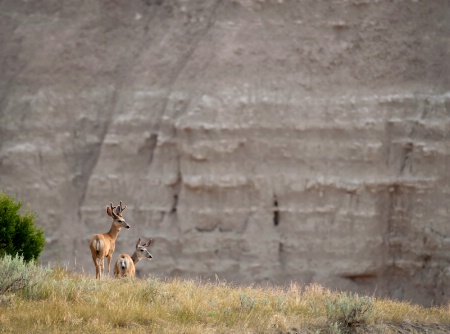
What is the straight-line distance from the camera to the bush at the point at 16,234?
49.5ft

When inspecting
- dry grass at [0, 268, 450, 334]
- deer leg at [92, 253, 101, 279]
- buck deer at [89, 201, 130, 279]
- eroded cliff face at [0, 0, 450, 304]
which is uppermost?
eroded cliff face at [0, 0, 450, 304]

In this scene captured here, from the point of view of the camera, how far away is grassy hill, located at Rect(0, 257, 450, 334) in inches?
442

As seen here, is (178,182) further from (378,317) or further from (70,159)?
(378,317)

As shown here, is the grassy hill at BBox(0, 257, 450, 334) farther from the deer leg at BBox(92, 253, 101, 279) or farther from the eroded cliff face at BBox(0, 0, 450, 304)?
the eroded cliff face at BBox(0, 0, 450, 304)

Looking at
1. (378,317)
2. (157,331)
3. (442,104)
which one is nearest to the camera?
(157,331)

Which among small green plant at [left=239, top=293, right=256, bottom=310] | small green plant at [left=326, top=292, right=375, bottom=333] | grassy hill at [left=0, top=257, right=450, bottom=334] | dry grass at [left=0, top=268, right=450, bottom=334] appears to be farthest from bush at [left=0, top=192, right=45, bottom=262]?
small green plant at [left=326, top=292, right=375, bottom=333]

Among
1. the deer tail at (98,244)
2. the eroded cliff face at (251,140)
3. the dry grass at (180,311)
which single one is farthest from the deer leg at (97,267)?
the eroded cliff face at (251,140)

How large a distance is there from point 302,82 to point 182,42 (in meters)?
4.09

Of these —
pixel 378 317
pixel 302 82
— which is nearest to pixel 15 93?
pixel 302 82

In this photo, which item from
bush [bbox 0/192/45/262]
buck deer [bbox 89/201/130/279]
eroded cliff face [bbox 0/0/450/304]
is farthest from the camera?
eroded cliff face [bbox 0/0/450/304]

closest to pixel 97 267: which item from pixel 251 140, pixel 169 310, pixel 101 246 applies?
pixel 101 246

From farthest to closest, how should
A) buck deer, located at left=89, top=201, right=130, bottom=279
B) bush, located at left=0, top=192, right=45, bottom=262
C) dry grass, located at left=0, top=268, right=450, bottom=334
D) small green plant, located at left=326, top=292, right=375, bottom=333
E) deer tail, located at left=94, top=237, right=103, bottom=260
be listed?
deer tail, located at left=94, top=237, right=103, bottom=260 < buck deer, located at left=89, top=201, right=130, bottom=279 < bush, located at left=0, top=192, right=45, bottom=262 < small green plant, located at left=326, top=292, right=375, bottom=333 < dry grass, located at left=0, top=268, right=450, bottom=334

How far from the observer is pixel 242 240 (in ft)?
78.5

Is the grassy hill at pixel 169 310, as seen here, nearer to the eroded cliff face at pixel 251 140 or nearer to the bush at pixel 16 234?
the bush at pixel 16 234
